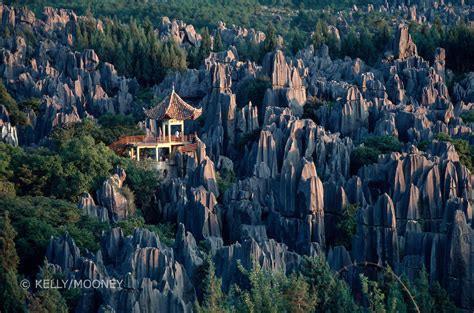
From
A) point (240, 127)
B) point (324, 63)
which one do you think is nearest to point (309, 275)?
point (240, 127)

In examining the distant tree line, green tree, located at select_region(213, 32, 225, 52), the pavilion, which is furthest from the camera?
green tree, located at select_region(213, 32, 225, 52)

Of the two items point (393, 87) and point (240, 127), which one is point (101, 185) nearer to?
point (240, 127)

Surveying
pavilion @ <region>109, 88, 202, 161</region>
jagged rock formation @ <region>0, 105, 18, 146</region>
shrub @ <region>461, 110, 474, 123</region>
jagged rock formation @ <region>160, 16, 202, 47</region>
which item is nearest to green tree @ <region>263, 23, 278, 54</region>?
jagged rock formation @ <region>160, 16, 202, 47</region>

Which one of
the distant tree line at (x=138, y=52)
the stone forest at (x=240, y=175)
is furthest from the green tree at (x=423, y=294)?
the distant tree line at (x=138, y=52)

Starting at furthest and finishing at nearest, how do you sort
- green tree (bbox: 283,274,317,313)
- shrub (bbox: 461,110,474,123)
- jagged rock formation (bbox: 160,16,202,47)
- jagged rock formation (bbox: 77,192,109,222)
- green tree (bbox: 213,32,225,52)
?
jagged rock formation (bbox: 160,16,202,47) < green tree (bbox: 213,32,225,52) < shrub (bbox: 461,110,474,123) < jagged rock formation (bbox: 77,192,109,222) < green tree (bbox: 283,274,317,313)

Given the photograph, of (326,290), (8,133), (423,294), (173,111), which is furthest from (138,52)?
(326,290)

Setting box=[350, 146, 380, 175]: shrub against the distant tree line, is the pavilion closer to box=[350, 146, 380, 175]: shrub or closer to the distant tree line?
box=[350, 146, 380, 175]: shrub

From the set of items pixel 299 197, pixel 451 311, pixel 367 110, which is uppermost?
pixel 367 110

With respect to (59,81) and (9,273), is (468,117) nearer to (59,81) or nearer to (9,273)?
(59,81)
